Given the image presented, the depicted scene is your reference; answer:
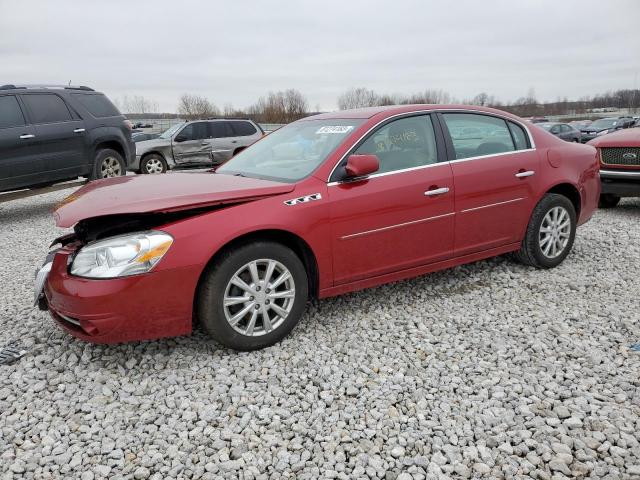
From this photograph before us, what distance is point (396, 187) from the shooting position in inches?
145

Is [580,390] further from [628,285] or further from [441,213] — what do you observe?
[628,285]

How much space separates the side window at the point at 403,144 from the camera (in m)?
3.75

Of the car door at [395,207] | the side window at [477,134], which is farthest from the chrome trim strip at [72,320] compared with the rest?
the side window at [477,134]

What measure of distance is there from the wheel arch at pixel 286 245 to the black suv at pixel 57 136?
6.13m

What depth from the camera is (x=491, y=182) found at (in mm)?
4184

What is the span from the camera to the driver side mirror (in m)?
3.40

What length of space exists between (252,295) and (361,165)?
114 cm

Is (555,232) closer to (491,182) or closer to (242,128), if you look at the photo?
(491,182)

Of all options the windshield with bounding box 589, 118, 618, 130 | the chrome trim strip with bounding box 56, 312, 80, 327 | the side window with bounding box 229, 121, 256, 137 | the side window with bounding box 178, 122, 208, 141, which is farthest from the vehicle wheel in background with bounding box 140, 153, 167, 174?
the windshield with bounding box 589, 118, 618, 130

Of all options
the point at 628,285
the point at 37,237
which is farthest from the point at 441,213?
the point at 37,237

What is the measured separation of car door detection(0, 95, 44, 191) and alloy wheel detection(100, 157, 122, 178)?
1.03 meters

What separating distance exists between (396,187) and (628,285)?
7.95 ft

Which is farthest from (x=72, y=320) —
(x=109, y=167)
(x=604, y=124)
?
(x=604, y=124)

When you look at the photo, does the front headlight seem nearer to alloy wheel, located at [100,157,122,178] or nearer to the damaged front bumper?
the damaged front bumper
